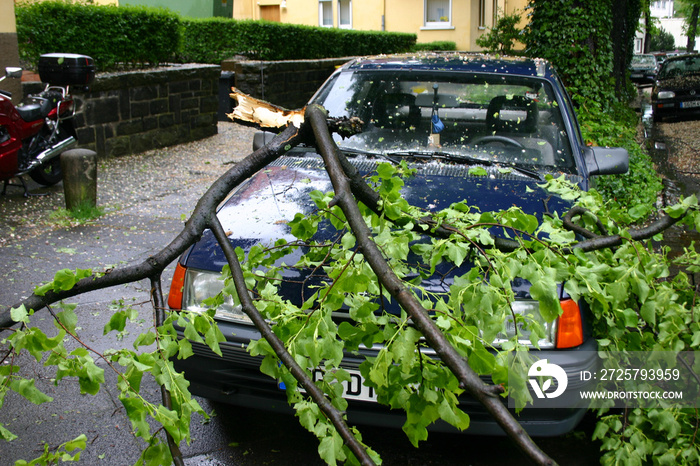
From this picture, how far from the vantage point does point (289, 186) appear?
3.93m

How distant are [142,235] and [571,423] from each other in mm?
5041

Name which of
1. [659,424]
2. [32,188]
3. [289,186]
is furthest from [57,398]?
[32,188]

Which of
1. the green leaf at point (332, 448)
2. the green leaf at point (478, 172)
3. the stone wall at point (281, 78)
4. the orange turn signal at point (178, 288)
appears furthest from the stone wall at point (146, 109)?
the green leaf at point (332, 448)

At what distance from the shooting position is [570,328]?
2969 mm

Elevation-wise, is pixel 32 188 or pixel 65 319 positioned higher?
pixel 65 319

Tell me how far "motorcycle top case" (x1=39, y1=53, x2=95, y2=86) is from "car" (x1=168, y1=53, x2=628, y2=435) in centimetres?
468

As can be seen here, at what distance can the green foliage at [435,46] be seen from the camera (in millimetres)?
25203

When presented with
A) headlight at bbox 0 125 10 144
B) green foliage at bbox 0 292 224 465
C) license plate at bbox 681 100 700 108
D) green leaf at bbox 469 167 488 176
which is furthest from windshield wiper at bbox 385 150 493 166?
license plate at bbox 681 100 700 108

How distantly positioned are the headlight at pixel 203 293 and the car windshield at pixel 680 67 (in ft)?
62.8

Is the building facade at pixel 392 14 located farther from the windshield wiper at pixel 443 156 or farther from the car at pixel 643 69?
the windshield wiper at pixel 443 156

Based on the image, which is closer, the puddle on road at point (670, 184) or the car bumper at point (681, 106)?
the puddle on road at point (670, 184)

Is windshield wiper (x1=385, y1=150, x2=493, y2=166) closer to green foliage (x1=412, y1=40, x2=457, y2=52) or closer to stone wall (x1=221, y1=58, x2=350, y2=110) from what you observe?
stone wall (x1=221, y1=58, x2=350, y2=110)

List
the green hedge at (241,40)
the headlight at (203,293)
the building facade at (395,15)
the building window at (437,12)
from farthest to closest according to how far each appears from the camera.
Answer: the building window at (437,12)
the building facade at (395,15)
the green hedge at (241,40)
the headlight at (203,293)

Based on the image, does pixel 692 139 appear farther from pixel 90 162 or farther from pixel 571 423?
pixel 571 423
